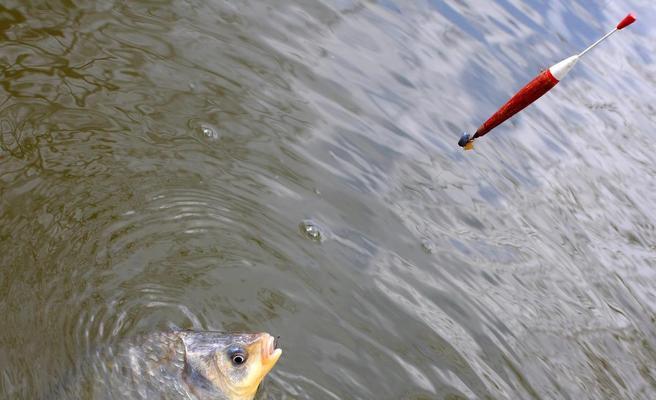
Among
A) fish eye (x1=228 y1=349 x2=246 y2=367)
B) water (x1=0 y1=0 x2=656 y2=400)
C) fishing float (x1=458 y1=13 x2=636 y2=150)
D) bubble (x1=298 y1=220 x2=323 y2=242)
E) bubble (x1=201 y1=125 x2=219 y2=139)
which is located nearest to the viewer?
fish eye (x1=228 y1=349 x2=246 y2=367)

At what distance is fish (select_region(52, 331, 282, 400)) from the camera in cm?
346

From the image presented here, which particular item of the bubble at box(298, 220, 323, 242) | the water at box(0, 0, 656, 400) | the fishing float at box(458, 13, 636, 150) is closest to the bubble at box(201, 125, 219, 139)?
the water at box(0, 0, 656, 400)

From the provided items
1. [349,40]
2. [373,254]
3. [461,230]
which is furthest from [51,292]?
[349,40]

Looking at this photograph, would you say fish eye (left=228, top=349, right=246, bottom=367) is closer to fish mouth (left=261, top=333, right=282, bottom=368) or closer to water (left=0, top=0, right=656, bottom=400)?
fish mouth (left=261, top=333, right=282, bottom=368)

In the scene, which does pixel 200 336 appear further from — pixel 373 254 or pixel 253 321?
pixel 373 254

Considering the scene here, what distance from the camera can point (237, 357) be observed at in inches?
136

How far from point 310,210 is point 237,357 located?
6.25 ft

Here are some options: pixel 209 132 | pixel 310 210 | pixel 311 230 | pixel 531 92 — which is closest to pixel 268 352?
pixel 311 230

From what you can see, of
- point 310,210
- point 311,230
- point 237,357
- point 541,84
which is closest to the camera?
point 237,357

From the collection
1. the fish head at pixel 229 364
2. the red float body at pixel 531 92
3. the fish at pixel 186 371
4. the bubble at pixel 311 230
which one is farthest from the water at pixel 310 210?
the red float body at pixel 531 92

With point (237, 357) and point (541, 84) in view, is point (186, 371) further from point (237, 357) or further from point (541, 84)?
point (541, 84)

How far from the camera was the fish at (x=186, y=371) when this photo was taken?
3.46 metres

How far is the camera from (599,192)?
749 cm

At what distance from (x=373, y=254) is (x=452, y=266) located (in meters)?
0.67
